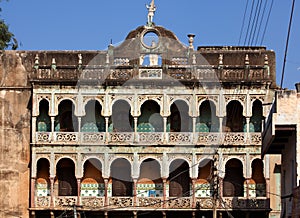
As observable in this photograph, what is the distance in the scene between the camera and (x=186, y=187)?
165 feet

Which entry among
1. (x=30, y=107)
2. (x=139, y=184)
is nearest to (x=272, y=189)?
(x=139, y=184)

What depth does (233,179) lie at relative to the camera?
5056 centimetres

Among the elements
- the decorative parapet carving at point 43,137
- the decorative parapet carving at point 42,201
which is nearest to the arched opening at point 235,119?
the decorative parapet carving at point 43,137

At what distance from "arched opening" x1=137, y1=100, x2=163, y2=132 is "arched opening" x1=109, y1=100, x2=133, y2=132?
0.57 metres

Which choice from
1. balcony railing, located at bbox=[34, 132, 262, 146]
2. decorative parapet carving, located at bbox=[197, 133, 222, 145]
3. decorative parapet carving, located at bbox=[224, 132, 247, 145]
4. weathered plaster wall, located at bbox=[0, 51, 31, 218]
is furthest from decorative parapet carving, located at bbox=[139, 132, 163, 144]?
weathered plaster wall, located at bbox=[0, 51, 31, 218]

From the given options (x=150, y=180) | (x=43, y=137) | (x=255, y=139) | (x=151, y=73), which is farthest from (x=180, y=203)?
(x=43, y=137)

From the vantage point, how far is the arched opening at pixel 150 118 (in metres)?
50.8

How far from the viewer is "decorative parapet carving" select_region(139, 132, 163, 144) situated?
4956 centimetres

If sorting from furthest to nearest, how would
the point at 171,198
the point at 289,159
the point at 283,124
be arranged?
the point at 171,198 < the point at 289,159 < the point at 283,124

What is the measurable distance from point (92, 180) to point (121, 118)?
345 cm

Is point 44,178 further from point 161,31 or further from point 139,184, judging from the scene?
point 161,31

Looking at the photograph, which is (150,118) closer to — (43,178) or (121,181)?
(121,181)

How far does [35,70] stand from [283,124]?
1826 cm

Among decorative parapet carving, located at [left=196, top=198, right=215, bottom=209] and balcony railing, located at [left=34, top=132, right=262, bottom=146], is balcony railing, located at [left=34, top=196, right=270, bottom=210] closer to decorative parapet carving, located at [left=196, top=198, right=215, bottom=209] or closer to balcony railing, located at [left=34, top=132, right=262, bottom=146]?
decorative parapet carving, located at [left=196, top=198, right=215, bottom=209]
